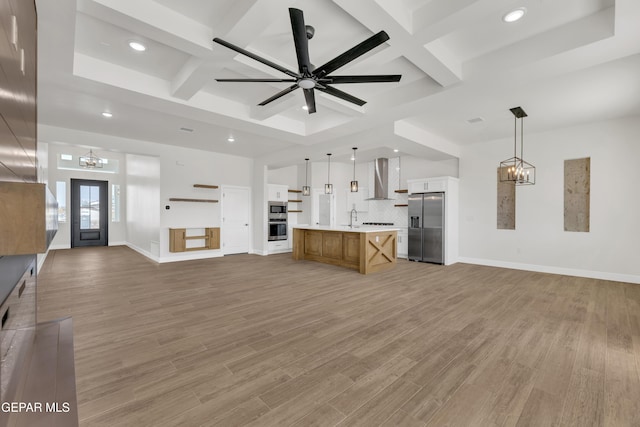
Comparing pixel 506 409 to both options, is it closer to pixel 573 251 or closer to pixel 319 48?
pixel 319 48

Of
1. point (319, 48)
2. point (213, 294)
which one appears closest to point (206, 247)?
point (213, 294)

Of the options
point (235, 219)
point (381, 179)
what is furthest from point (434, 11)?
point (235, 219)

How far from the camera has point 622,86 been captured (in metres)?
4.00

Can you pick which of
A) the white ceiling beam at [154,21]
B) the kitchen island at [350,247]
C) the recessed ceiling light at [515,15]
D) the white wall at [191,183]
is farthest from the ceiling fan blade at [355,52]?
the white wall at [191,183]

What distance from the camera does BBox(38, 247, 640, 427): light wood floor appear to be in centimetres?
185

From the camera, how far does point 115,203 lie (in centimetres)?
1067

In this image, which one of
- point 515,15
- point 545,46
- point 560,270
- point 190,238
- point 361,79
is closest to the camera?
point 515,15

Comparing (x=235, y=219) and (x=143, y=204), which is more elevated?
(x=143, y=204)

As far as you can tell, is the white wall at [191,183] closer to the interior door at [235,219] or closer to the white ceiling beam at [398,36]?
the interior door at [235,219]

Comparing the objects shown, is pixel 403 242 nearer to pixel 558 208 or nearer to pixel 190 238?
pixel 558 208

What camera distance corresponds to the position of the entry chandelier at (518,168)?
4859 millimetres

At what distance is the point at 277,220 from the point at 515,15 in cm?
740

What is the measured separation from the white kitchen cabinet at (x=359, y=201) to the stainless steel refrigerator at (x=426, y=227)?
190cm

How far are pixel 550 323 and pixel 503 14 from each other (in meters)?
3.39
